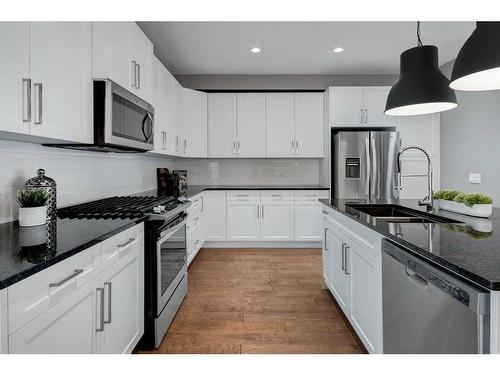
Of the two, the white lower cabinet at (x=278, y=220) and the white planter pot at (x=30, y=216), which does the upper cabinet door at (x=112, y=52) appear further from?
the white lower cabinet at (x=278, y=220)

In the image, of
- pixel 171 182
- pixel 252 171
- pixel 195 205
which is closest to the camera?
pixel 195 205

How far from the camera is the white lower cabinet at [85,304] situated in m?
0.90

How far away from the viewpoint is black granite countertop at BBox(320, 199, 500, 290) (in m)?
0.87

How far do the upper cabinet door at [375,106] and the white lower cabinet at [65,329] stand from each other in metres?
4.09

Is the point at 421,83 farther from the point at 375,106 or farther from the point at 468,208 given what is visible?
the point at 375,106

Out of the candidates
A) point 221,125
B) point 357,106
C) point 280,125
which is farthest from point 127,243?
point 357,106

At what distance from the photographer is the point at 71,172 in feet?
7.27

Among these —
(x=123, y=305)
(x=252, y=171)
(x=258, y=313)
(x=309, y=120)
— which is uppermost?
(x=309, y=120)

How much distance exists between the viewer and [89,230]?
1423 mm

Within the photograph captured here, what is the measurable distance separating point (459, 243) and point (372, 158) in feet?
10.4

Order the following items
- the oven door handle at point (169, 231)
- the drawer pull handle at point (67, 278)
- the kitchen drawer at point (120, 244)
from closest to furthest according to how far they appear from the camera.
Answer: the drawer pull handle at point (67, 278) < the kitchen drawer at point (120, 244) < the oven door handle at point (169, 231)

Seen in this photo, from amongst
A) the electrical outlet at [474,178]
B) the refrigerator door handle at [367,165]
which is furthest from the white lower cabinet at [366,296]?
the electrical outlet at [474,178]
